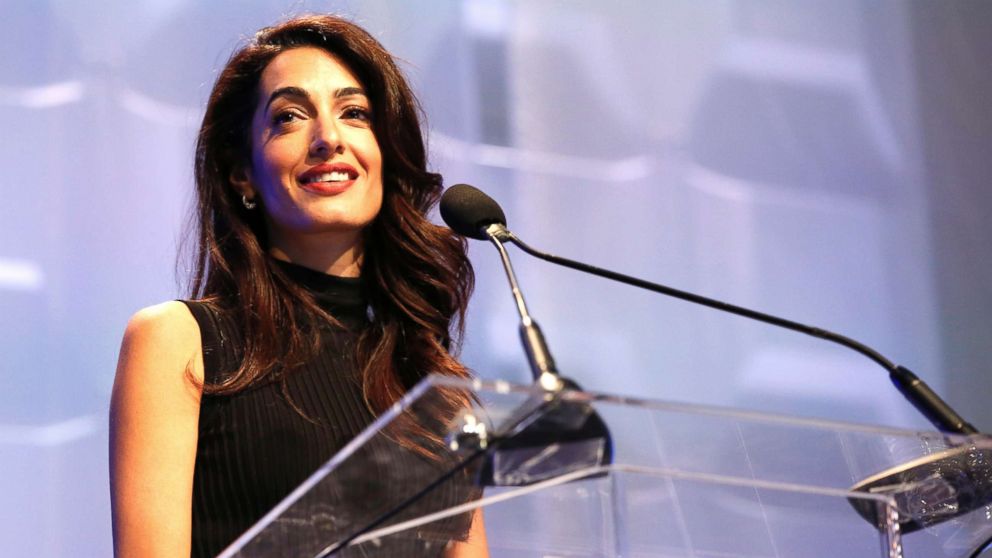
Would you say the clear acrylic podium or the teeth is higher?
the teeth

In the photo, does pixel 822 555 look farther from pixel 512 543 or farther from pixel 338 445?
pixel 338 445

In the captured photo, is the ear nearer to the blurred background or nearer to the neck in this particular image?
the neck

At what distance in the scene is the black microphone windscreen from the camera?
1.57 meters

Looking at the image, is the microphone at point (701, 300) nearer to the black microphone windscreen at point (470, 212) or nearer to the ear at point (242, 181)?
the black microphone windscreen at point (470, 212)

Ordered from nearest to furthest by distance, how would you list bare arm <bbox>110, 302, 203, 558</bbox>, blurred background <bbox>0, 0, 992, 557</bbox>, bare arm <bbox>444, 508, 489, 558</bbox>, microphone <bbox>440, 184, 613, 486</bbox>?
microphone <bbox>440, 184, 613, 486</bbox>
bare arm <bbox>444, 508, 489, 558</bbox>
bare arm <bbox>110, 302, 203, 558</bbox>
blurred background <bbox>0, 0, 992, 557</bbox>

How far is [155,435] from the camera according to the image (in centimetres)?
175

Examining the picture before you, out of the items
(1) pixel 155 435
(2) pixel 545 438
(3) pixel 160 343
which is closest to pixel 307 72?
(3) pixel 160 343

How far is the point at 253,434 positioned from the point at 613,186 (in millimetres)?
1325

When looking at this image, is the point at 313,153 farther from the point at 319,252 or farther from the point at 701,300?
the point at 701,300

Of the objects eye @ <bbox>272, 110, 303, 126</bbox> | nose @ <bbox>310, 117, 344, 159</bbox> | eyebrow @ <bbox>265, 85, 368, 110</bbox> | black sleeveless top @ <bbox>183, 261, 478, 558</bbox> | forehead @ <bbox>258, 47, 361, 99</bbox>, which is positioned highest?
forehead @ <bbox>258, 47, 361, 99</bbox>

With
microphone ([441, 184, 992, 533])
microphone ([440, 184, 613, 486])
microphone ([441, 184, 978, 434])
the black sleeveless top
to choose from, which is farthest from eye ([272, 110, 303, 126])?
microphone ([440, 184, 613, 486])

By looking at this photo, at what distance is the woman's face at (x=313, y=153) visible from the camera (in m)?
2.05

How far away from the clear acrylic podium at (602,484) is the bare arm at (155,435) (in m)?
0.61

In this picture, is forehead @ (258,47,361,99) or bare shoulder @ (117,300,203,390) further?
forehead @ (258,47,361,99)
